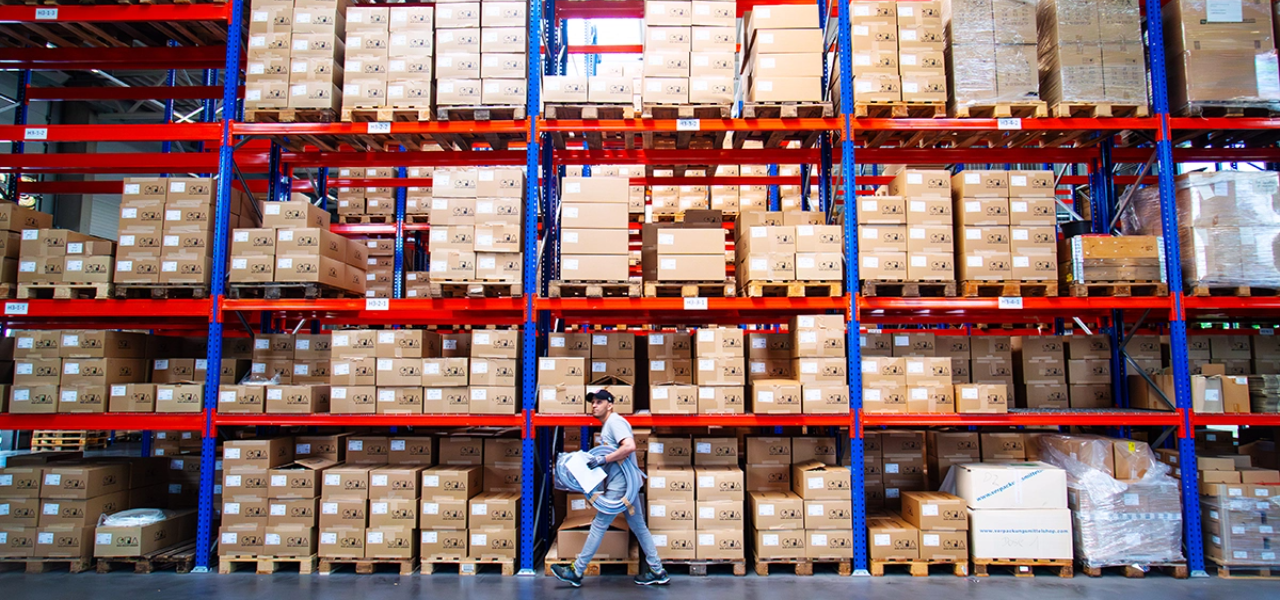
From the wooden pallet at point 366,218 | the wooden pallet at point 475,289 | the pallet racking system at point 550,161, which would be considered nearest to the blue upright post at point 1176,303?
the pallet racking system at point 550,161

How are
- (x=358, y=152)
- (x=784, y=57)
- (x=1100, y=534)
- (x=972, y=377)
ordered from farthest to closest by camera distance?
(x=358, y=152)
(x=972, y=377)
(x=784, y=57)
(x=1100, y=534)

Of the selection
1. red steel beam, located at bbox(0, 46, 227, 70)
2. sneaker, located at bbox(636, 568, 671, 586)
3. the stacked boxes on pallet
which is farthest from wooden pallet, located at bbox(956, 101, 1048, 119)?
red steel beam, located at bbox(0, 46, 227, 70)

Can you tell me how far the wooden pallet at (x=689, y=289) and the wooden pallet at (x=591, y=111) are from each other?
1635mm

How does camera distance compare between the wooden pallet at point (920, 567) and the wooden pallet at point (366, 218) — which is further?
the wooden pallet at point (366, 218)

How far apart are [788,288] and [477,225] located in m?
2.92

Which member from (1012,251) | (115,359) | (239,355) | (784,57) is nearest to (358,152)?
(239,355)

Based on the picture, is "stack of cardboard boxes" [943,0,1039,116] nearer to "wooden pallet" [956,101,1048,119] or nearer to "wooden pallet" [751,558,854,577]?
"wooden pallet" [956,101,1048,119]

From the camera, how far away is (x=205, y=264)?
6324 mm

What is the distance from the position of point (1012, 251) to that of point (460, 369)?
5225 mm

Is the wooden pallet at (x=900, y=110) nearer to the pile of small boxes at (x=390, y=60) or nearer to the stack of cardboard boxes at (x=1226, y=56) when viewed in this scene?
the stack of cardboard boxes at (x=1226, y=56)

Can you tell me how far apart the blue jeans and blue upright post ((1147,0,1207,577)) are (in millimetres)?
4775

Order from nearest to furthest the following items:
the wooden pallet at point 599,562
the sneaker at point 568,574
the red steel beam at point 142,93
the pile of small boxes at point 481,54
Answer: the sneaker at point 568,574
the wooden pallet at point 599,562
the pile of small boxes at point 481,54
the red steel beam at point 142,93

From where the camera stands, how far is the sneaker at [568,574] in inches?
218

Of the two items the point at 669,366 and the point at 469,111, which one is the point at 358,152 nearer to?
the point at 469,111
